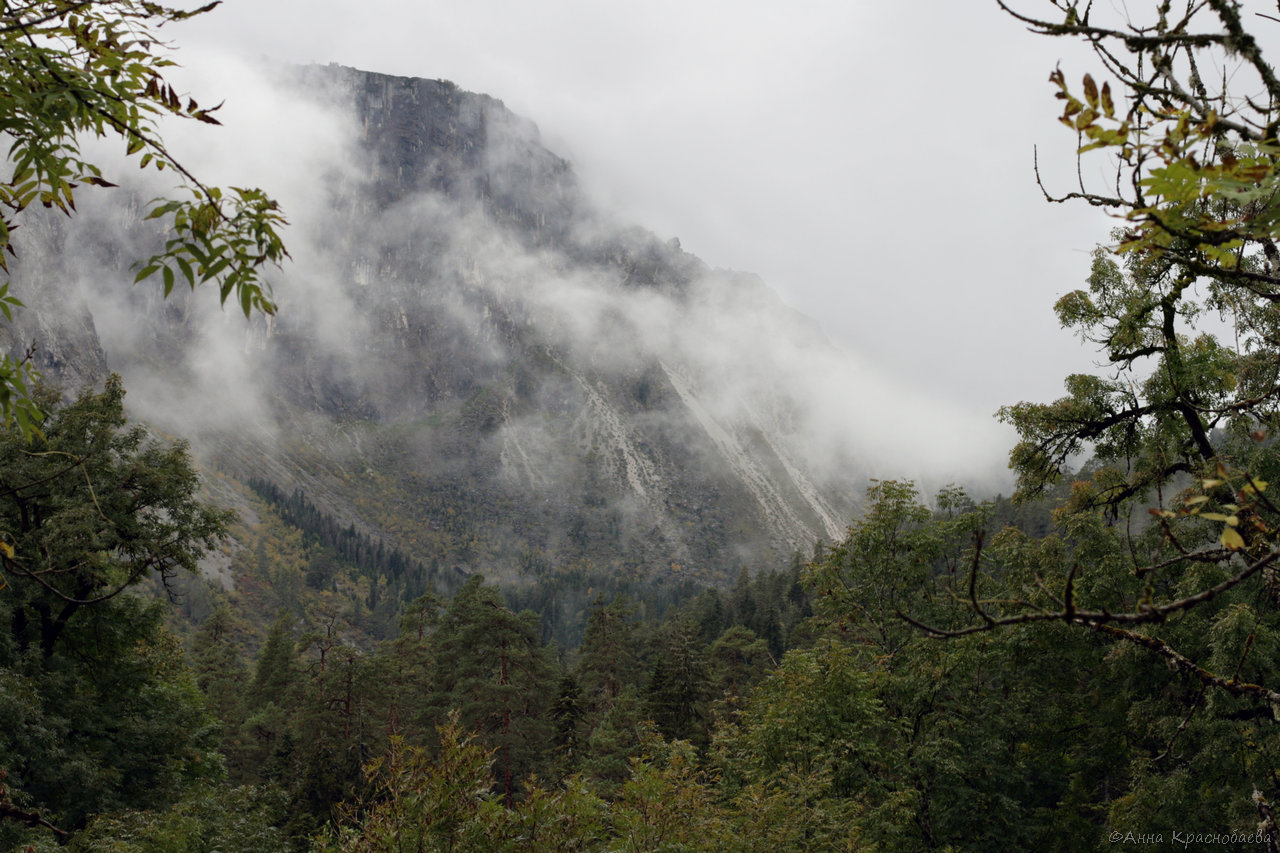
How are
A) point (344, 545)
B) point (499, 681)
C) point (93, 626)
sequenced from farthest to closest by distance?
1. point (344, 545)
2. point (499, 681)
3. point (93, 626)

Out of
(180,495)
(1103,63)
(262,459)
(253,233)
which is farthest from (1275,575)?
(262,459)

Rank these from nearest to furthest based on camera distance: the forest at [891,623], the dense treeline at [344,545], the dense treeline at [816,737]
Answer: the forest at [891,623] < the dense treeline at [816,737] < the dense treeline at [344,545]

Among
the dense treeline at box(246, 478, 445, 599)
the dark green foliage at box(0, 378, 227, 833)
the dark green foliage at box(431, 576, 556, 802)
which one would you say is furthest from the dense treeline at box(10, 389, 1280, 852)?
the dense treeline at box(246, 478, 445, 599)

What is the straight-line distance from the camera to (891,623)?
1460 centimetres

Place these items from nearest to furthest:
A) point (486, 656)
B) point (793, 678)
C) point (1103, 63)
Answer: point (1103, 63) < point (793, 678) < point (486, 656)

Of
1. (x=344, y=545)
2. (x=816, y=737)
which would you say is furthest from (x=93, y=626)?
(x=344, y=545)

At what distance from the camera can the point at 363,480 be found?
646 ft

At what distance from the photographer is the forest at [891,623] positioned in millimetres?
2453

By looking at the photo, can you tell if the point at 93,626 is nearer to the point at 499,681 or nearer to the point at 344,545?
the point at 499,681

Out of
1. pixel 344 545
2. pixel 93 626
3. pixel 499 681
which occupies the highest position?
pixel 344 545

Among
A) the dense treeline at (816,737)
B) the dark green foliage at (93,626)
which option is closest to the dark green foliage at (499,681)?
the dense treeline at (816,737)

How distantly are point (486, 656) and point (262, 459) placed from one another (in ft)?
542

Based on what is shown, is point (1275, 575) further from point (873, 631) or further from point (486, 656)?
point (486, 656)

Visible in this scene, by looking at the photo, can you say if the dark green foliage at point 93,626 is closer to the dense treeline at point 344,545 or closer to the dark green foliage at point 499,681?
the dark green foliage at point 499,681
